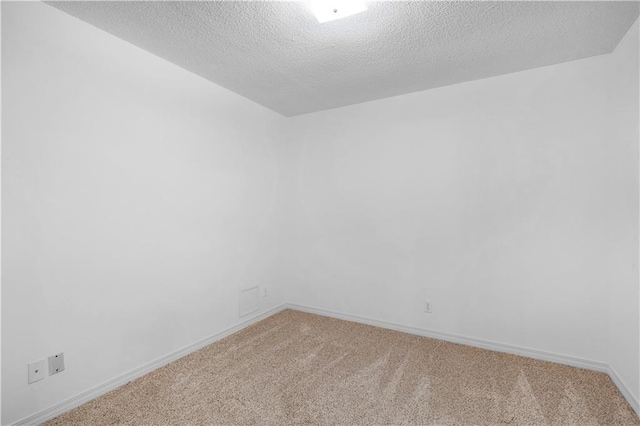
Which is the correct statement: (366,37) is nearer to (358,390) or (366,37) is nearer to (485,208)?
(485,208)

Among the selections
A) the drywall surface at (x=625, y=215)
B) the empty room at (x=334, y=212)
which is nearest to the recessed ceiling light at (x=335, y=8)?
the empty room at (x=334, y=212)

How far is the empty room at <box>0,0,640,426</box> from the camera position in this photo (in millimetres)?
1917

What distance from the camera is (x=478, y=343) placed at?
293 cm

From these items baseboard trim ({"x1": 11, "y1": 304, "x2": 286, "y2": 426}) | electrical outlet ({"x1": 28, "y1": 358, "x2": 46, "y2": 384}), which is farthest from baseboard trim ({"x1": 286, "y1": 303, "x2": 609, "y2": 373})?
electrical outlet ({"x1": 28, "y1": 358, "x2": 46, "y2": 384})

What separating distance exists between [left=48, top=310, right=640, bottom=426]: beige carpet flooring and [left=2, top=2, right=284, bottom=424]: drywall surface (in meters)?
0.36

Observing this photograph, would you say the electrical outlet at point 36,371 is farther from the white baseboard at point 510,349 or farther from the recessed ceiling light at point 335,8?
the recessed ceiling light at point 335,8

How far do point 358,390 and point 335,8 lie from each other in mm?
2501

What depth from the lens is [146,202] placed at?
2.49 meters

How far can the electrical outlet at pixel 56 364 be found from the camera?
1944mm

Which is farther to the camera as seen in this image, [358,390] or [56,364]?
[358,390]

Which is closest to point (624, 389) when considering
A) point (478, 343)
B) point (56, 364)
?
point (478, 343)

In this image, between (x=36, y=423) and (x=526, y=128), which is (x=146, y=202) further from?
(x=526, y=128)

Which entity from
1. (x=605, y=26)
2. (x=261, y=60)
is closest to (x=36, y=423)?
(x=261, y=60)

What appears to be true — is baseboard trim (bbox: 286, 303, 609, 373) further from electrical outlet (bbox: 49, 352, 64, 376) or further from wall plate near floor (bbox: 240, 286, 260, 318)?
electrical outlet (bbox: 49, 352, 64, 376)
